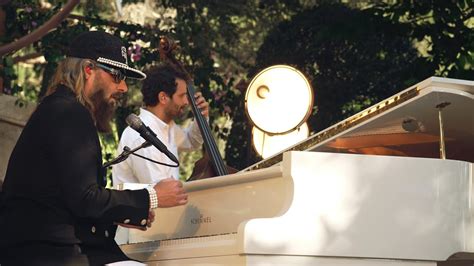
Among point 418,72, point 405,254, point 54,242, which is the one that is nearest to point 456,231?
point 405,254

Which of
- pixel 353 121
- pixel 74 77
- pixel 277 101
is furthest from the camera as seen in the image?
pixel 277 101

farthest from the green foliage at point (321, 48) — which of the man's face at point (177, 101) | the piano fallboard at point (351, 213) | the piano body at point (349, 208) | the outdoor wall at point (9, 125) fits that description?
the piano fallboard at point (351, 213)

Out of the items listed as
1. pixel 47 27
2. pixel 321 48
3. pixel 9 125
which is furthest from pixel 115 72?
pixel 321 48

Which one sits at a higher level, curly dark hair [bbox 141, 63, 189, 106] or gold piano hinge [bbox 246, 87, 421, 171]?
curly dark hair [bbox 141, 63, 189, 106]

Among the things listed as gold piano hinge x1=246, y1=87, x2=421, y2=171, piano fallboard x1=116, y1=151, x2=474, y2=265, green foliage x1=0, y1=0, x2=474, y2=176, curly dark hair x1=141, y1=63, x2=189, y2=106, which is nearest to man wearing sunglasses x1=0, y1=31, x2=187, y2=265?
piano fallboard x1=116, y1=151, x2=474, y2=265

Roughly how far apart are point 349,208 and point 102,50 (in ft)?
3.90

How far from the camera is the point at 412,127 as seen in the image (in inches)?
234

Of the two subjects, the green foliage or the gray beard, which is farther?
the green foliage

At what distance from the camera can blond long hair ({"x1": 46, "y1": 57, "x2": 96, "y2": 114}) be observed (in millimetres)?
5039

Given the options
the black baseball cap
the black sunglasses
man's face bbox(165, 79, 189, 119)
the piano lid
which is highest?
the black baseball cap

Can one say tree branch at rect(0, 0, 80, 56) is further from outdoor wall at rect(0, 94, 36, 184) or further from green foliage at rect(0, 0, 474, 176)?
outdoor wall at rect(0, 94, 36, 184)

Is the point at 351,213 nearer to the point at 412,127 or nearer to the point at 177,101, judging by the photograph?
the point at 412,127

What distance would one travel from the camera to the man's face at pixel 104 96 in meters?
5.09

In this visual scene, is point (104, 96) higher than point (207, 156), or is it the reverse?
point (104, 96)
